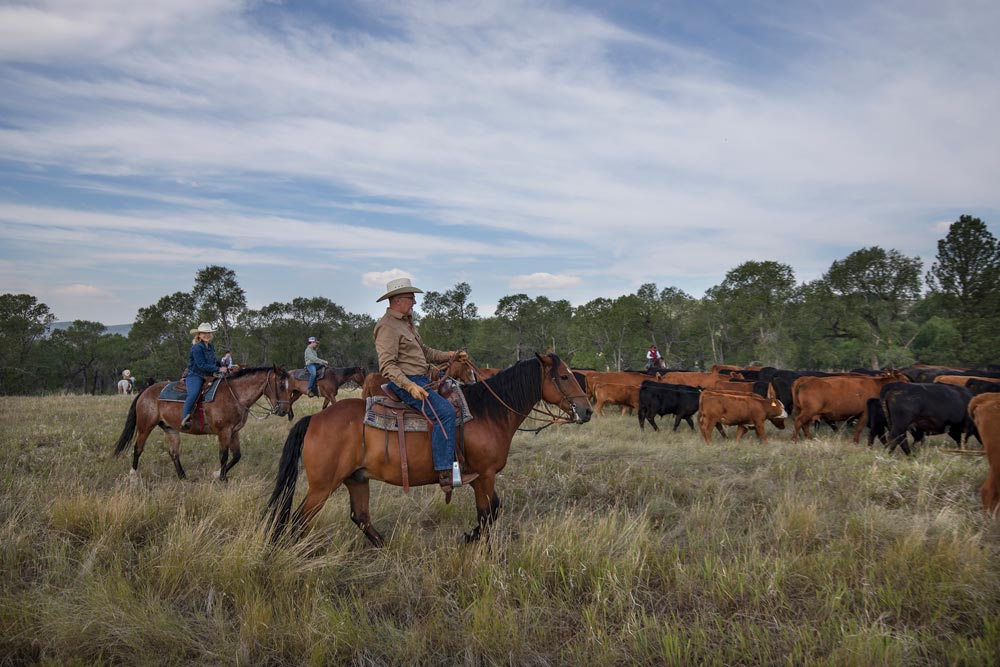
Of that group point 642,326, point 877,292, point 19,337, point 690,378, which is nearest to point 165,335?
point 19,337

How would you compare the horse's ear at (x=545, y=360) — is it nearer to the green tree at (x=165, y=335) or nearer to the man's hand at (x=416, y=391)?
the man's hand at (x=416, y=391)

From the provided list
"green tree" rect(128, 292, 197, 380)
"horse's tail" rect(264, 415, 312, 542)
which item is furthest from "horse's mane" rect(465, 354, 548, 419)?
"green tree" rect(128, 292, 197, 380)

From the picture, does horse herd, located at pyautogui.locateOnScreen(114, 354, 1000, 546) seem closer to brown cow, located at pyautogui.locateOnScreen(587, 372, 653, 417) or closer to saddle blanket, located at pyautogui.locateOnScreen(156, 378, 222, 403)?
saddle blanket, located at pyautogui.locateOnScreen(156, 378, 222, 403)

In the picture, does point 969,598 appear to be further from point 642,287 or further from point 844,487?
point 642,287

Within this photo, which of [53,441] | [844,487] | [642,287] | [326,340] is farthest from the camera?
[326,340]

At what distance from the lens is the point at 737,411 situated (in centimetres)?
1210

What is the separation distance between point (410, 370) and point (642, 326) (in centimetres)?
5316

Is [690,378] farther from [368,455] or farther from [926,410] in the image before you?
[368,455]

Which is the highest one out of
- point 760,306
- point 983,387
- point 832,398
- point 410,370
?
point 760,306

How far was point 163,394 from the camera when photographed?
8.80 m

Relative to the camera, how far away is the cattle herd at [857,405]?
21.9ft

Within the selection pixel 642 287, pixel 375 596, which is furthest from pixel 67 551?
pixel 642 287

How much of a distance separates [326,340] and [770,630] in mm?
64330

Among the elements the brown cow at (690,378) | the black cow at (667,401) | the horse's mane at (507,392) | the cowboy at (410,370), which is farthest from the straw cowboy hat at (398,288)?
the brown cow at (690,378)
